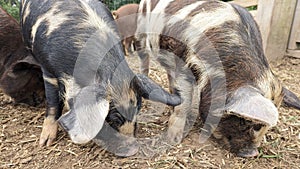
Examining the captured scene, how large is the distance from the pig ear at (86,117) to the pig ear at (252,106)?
873 mm

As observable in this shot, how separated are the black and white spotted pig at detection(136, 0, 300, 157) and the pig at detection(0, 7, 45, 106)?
4.59ft

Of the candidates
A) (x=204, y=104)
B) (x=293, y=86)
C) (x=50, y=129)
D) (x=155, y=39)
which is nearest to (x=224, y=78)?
(x=204, y=104)

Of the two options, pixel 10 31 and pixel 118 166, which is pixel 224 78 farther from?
pixel 10 31

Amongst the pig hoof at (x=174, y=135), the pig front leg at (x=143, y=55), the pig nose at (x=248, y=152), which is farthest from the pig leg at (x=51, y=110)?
the pig nose at (x=248, y=152)

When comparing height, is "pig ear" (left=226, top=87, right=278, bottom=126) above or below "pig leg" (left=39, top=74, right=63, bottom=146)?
above

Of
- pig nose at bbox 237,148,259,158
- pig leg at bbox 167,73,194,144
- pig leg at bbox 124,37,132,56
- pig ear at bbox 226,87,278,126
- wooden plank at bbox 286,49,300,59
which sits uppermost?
pig ear at bbox 226,87,278,126

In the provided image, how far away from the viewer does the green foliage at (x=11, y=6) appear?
5.63 metres

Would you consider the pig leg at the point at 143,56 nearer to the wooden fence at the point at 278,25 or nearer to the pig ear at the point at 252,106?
the pig ear at the point at 252,106

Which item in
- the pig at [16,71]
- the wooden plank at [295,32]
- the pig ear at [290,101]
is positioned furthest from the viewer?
the wooden plank at [295,32]

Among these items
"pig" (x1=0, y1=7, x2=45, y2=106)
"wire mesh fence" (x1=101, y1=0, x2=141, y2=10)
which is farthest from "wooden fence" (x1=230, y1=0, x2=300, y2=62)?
"pig" (x1=0, y1=7, x2=45, y2=106)

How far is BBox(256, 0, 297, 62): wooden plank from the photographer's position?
4.75m

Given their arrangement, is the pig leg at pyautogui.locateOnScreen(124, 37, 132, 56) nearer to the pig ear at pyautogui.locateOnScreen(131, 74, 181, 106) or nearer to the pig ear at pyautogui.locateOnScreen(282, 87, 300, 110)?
the pig ear at pyautogui.locateOnScreen(131, 74, 181, 106)

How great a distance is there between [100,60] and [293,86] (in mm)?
2903

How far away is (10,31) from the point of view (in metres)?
3.54
